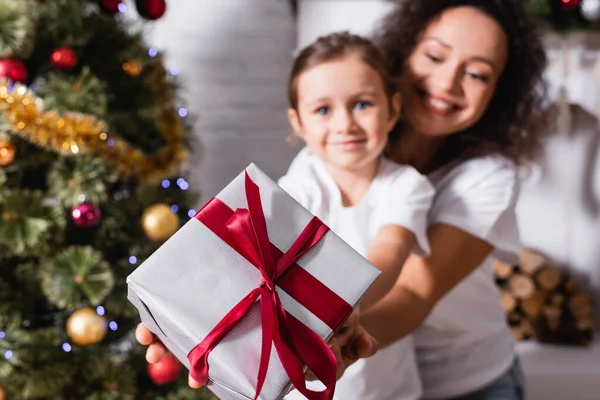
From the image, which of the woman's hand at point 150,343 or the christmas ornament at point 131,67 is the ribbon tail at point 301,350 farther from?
the christmas ornament at point 131,67

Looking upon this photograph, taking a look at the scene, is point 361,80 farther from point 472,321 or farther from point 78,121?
point 78,121

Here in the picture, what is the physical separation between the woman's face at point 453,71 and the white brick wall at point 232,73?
1.38m

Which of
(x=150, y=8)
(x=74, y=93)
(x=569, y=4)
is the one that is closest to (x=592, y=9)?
(x=569, y=4)

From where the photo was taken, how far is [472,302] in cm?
142

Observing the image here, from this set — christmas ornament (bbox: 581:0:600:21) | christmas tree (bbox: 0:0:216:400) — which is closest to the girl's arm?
christmas tree (bbox: 0:0:216:400)

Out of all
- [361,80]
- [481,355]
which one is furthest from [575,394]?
[361,80]

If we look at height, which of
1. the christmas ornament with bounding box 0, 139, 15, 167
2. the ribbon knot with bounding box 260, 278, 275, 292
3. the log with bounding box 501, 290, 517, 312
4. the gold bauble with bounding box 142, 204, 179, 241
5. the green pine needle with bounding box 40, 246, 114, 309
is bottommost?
the log with bounding box 501, 290, 517, 312

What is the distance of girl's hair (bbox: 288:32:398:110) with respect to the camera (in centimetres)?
112

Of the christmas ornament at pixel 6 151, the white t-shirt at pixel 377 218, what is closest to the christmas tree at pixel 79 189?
the christmas ornament at pixel 6 151

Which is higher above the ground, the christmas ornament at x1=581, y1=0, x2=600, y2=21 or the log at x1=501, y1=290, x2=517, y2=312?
the christmas ornament at x1=581, y1=0, x2=600, y2=21

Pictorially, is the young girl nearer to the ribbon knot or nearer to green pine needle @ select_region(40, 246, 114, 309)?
the ribbon knot

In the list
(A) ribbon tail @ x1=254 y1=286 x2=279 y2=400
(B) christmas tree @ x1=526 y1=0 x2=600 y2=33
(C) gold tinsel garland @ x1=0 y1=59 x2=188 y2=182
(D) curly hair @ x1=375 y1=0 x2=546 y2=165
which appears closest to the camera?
(A) ribbon tail @ x1=254 y1=286 x2=279 y2=400

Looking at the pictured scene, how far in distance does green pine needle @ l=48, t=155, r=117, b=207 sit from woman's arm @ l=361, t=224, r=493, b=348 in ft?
2.70

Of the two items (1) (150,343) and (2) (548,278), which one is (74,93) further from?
(2) (548,278)
